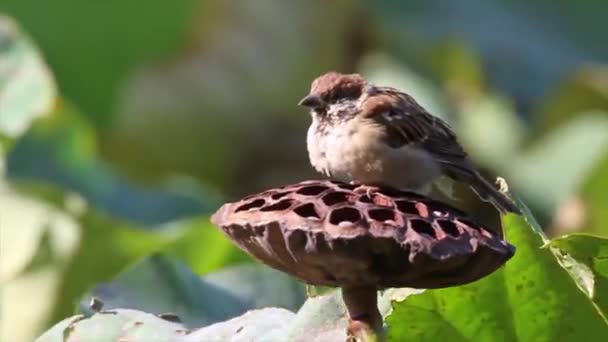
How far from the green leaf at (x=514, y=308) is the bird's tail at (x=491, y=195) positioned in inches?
2.5

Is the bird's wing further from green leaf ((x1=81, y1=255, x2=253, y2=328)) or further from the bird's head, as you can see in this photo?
green leaf ((x1=81, y1=255, x2=253, y2=328))

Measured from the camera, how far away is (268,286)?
243 cm

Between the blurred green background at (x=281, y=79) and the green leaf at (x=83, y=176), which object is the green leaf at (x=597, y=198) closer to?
the blurred green background at (x=281, y=79)

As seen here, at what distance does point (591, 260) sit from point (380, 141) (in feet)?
1.52

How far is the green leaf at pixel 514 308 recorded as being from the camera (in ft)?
6.02

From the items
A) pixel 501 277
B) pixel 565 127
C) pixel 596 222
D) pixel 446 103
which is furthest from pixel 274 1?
pixel 501 277

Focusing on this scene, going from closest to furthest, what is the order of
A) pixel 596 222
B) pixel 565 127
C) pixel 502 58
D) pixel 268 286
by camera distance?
pixel 268 286 → pixel 596 222 → pixel 565 127 → pixel 502 58

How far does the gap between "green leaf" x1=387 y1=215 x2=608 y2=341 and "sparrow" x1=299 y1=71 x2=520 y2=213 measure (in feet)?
0.36

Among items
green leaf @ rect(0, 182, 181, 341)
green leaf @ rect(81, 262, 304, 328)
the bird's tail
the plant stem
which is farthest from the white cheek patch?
green leaf @ rect(0, 182, 181, 341)

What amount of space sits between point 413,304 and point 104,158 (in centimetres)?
309

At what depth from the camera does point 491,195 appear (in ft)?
6.94

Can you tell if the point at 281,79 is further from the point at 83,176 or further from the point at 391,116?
the point at 391,116

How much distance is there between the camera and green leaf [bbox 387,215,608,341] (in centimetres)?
183

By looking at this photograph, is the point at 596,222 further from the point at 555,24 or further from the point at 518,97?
the point at 555,24
